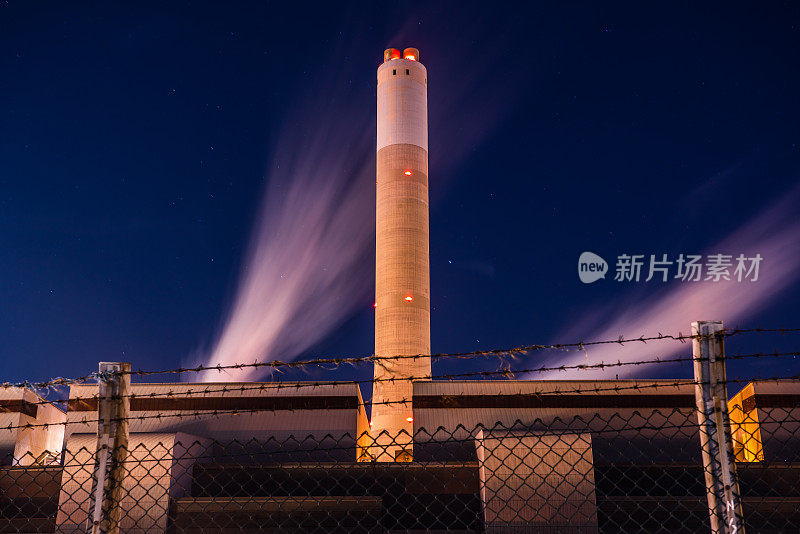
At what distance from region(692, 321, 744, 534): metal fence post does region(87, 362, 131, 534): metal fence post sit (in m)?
4.10

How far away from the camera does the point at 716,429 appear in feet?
17.4

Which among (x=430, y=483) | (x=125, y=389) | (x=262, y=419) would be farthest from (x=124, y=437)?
(x=262, y=419)

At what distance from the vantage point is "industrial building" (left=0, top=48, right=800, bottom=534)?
24.2 metres

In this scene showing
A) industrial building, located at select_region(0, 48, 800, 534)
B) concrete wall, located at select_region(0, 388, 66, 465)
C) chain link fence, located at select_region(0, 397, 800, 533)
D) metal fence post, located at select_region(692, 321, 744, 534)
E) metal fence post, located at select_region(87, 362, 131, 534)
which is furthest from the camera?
concrete wall, located at select_region(0, 388, 66, 465)

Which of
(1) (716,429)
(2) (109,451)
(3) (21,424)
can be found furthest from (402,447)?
(3) (21,424)

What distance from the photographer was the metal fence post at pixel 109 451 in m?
5.65

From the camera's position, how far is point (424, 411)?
41.6m

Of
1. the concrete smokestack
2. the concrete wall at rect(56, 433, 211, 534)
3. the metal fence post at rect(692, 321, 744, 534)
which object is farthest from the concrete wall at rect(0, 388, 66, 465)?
the metal fence post at rect(692, 321, 744, 534)

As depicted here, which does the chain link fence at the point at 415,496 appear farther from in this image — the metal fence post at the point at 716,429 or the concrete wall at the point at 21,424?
the metal fence post at the point at 716,429

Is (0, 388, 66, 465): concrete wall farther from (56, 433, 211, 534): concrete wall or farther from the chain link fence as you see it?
the chain link fence

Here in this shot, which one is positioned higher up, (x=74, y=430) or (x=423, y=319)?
(x=423, y=319)

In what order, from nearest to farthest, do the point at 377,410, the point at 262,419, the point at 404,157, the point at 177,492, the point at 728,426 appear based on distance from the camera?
the point at 728,426 < the point at 177,492 < the point at 262,419 < the point at 377,410 < the point at 404,157

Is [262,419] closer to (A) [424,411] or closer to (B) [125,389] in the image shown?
(A) [424,411]

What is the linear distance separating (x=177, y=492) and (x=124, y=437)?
981 inches
